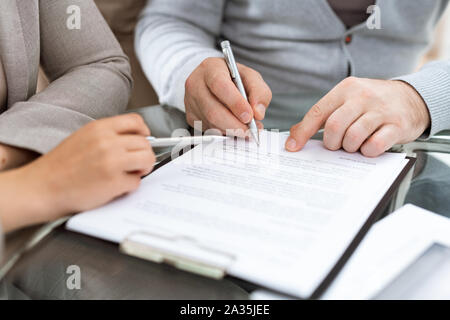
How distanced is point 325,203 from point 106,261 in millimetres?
205

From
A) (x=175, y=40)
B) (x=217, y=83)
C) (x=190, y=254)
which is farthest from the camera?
(x=175, y=40)

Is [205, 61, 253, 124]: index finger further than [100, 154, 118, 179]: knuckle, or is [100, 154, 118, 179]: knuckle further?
[205, 61, 253, 124]: index finger

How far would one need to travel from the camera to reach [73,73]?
1.96ft

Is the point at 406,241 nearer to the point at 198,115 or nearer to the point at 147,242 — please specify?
the point at 147,242

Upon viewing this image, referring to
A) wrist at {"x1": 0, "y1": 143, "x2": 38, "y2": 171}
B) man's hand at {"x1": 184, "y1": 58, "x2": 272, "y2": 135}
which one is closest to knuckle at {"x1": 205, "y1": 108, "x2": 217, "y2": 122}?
man's hand at {"x1": 184, "y1": 58, "x2": 272, "y2": 135}

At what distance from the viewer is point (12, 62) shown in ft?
1.73

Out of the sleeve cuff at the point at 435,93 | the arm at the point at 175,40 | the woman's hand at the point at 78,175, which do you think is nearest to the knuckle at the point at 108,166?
the woman's hand at the point at 78,175

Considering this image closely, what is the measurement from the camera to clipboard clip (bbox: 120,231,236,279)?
31 cm

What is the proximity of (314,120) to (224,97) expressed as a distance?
12cm

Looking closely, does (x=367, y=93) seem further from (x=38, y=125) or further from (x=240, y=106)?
(x=38, y=125)

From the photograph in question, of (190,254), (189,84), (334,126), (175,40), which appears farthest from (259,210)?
(175,40)

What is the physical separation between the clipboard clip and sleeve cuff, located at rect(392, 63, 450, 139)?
40 cm

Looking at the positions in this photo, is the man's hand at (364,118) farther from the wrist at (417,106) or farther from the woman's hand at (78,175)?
the woman's hand at (78,175)

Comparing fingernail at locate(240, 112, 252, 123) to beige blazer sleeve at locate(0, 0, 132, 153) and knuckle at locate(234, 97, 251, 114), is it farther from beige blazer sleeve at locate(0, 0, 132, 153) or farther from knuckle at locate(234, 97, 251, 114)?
beige blazer sleeve at locate(0, 0, 132, 153)
